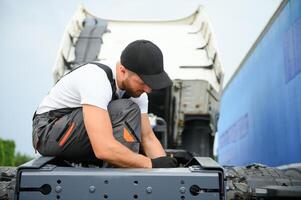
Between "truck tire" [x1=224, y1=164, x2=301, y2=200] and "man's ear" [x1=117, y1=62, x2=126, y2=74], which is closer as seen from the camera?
"truck tire" [x1=224, y1=164, x2=301, y2=200]

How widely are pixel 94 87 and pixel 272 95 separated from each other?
2959 millimetres

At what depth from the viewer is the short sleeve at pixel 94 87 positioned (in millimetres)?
2344

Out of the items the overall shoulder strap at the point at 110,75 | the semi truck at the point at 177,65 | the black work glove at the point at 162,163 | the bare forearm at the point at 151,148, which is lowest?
the black work glove at the point at 162,163

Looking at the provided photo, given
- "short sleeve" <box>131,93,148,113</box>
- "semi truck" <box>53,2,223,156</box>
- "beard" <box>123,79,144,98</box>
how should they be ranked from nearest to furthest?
"beard" <box>123,79,144,98</box> → "short sleeve" <box>131,93,148,113</box> → "semi truck" <box>53,2,223,156</box>

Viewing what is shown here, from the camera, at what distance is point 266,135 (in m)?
5.18

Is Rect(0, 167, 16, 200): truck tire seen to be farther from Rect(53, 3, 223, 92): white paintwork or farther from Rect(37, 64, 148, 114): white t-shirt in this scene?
Rect(53, 3, 223, 92): white paintwork

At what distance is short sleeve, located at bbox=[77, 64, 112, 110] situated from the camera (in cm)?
234

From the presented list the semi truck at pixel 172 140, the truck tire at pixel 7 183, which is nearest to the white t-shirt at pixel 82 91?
the semi truck at pixel 172 140

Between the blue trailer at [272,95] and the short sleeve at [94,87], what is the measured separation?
6.43ft

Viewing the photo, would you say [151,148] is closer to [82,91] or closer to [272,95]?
[82,91]

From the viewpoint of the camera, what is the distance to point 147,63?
8.00 feet

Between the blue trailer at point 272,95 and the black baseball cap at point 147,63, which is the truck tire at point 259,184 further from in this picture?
the blue trailer at point 272,95

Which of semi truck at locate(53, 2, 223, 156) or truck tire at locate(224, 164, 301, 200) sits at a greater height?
semi truck at locate(53, 2, 223, 156)

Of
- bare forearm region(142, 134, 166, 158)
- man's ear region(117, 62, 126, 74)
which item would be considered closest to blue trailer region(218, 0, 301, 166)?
bare forearm region(142, 134, 166, 158)
